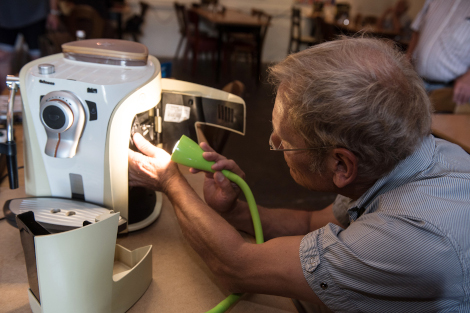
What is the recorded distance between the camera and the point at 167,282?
0.79m

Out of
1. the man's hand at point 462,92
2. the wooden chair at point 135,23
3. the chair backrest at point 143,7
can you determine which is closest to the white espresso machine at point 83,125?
the man's hand at point 462,92

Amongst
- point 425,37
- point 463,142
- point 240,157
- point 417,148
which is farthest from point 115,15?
point 417,148

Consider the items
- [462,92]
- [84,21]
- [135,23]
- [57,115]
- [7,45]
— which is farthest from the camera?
[135,23]

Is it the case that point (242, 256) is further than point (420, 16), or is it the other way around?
point (420, 16)

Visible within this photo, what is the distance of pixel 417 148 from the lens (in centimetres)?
76

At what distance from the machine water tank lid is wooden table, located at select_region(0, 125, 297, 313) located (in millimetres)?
423

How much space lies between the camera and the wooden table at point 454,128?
5.27ft

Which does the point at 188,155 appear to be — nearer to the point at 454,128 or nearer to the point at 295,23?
the point at 454,128

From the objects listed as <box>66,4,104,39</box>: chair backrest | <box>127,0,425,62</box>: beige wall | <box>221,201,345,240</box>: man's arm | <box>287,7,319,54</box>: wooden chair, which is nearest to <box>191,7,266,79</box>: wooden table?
<box>127,0,425,62</box>: beige wall

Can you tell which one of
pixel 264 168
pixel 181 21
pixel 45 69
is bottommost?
pixel 264 168

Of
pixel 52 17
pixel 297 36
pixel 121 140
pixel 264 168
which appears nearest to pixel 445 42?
pixel 264 168

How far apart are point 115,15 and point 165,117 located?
5.95 m

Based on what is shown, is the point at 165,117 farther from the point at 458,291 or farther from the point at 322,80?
the point at 458,291

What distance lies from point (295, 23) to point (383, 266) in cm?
662
